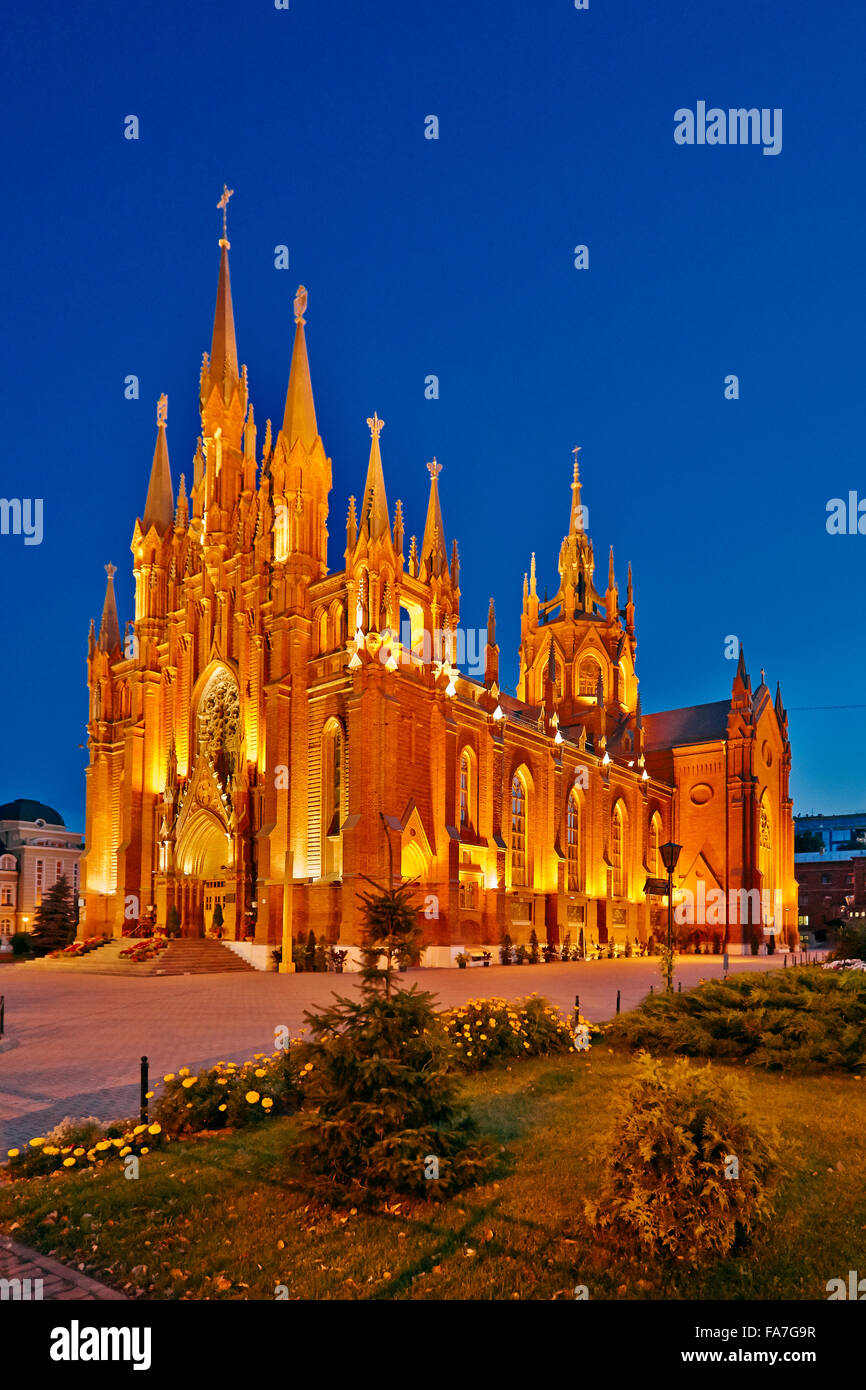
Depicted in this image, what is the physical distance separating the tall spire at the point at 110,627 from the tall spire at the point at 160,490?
4223mm

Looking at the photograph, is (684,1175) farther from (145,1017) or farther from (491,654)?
(491,654)

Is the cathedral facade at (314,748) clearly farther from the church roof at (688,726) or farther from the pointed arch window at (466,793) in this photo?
the church roof at (688,726)

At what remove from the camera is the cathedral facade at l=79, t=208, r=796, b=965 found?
39.4 meters

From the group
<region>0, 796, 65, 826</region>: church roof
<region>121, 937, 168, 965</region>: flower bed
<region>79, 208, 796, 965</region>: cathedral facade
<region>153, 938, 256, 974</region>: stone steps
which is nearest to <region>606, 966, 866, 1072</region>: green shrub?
<region>79, 208, 796, 965</region>: cathedral facade

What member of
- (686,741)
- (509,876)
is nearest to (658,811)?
(686,741)

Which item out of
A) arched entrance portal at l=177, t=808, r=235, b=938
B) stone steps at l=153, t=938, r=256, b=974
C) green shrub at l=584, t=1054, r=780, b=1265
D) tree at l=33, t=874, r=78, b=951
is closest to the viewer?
green shrub at l=584, t=1054, r=780, b=1265

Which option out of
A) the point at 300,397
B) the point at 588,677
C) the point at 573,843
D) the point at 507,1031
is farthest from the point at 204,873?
the point at 588,677

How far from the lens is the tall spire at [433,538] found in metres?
44.1

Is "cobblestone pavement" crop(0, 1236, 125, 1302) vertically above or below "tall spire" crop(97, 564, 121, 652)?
below

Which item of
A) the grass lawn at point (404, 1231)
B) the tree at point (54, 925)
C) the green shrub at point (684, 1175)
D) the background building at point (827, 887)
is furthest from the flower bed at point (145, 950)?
the background building at point (827, 887)

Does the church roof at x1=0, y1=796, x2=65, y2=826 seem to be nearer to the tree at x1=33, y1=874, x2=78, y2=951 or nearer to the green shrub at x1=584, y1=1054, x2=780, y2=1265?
the tree at x1=33, y1=874, x2=78, y2=951

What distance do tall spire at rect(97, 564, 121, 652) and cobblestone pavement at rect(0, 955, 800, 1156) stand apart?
73.2ft

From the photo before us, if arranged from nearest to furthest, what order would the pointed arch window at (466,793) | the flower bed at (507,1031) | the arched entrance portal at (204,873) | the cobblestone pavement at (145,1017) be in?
the cobblestone pavement at (145,1017)
the flower bed at (507,1031)
the arched entrance portal at (204,873)
the pointed arch window at (466,793)

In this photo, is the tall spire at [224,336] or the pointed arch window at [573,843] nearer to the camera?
the tall spire at [224,336]
